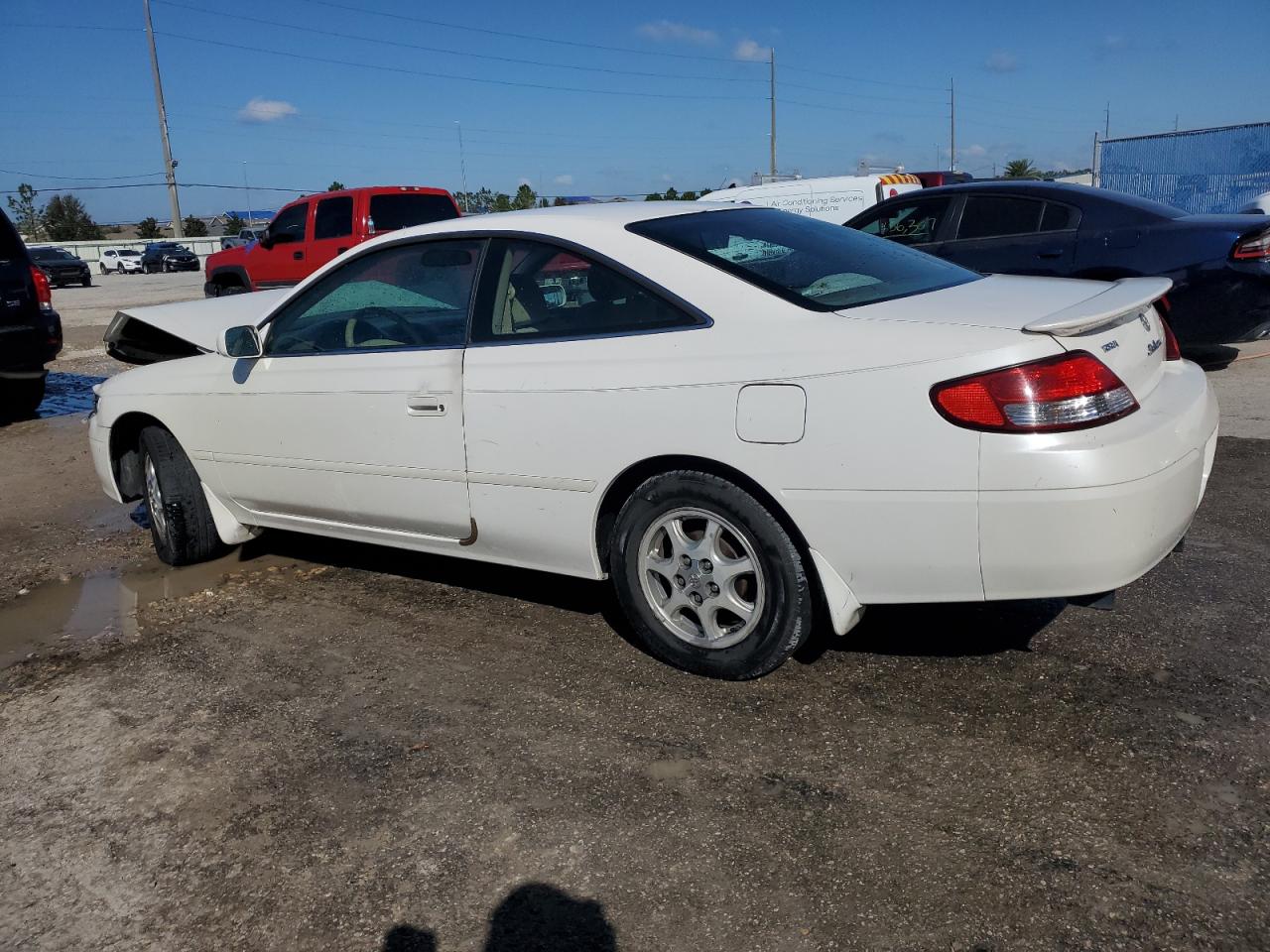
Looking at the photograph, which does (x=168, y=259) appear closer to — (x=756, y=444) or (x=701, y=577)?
(x=701, y=577)

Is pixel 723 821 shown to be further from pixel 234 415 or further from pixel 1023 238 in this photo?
pixel 1023 238

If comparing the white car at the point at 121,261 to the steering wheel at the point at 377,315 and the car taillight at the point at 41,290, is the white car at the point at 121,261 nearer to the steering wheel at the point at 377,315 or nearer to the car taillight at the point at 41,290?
the car taillight at the point at 41,290

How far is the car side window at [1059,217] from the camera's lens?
26.1ft

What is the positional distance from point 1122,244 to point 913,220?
1.74m

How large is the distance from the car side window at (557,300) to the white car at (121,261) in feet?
164

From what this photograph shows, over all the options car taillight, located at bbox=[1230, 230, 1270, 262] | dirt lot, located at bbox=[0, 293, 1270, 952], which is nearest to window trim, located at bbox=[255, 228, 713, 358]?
dirt lot, located at bbox=[0, 293, 1270, 952]

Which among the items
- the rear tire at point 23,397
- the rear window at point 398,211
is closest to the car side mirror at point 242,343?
the rear tire at point 23,397

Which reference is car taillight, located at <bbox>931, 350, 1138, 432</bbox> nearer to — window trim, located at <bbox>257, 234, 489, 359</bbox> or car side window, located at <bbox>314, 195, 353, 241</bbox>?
window trim, located at <bbox>257, 234, 489, 359</bbox>

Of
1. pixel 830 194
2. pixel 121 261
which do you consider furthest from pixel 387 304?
pixel 121 261

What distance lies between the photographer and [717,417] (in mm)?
3168

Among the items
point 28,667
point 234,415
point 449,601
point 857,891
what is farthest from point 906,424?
point 28,667

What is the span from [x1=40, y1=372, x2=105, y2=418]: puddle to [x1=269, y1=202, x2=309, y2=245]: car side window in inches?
144

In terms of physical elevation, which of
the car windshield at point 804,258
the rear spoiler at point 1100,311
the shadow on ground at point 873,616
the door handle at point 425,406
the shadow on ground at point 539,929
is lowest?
the shadow on ground at point 539,929

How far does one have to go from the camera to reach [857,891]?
2.40 meters
